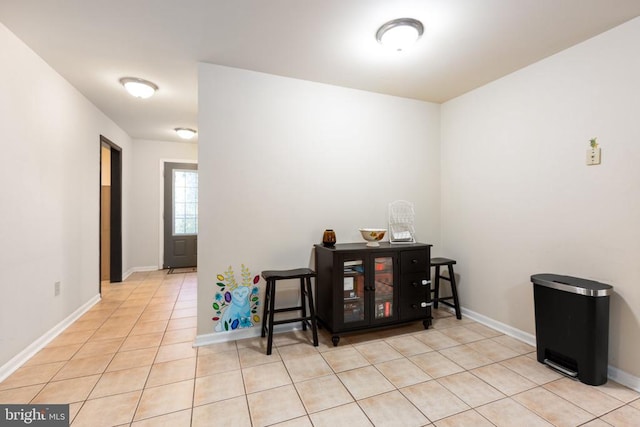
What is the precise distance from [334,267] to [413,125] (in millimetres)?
2052

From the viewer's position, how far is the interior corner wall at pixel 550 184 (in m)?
2.10

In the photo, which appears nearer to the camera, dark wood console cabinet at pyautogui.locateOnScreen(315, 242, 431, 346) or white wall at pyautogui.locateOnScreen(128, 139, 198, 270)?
dark wood console cabinet at pyautogui.locateOnScreen(315, 242, 431, 346)

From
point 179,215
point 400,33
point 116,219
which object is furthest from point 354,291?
point 179,215

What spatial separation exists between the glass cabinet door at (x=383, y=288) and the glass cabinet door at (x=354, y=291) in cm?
14

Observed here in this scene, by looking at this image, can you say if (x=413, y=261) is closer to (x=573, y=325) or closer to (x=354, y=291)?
(x=354, y=291)

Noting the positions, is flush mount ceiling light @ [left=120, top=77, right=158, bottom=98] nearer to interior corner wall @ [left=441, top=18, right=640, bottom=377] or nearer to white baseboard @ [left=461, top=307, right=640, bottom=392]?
interior corner wall @ [left=441, top=18, right=640, bottom=377]

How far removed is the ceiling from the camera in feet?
6.37

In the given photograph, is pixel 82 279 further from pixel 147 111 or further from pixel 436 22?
pixel 436 22

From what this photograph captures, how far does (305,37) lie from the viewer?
229cm

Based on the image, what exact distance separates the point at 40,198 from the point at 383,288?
10.4ft

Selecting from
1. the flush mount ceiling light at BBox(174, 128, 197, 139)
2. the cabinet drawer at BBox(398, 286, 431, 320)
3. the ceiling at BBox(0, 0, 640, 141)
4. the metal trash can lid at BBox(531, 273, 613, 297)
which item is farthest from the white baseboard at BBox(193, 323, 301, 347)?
the flush mount ceiling light at BBox(174, 128, 197, 139)

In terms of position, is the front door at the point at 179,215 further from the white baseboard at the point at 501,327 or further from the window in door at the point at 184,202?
the white baseboard at the point at 501,327

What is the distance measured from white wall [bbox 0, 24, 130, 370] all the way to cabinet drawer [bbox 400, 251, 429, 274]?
3.16 metres

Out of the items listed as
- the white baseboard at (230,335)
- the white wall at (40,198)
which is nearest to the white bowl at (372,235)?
the white baseboard at (230,335)
